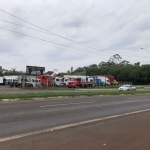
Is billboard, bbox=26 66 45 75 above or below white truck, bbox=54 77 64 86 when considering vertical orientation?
above

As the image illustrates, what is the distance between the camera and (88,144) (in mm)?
6434

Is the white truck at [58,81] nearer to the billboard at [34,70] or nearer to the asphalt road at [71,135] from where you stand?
the billboard at [34,70]

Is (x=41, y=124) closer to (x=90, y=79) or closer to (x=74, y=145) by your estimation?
(x=74, y=145)

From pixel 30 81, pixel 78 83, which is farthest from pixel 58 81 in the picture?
pixel 30 81

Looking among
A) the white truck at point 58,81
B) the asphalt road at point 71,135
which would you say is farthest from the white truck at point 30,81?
the asphalt road at point 71,135

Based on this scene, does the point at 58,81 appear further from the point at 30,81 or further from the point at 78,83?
the point at 30,81

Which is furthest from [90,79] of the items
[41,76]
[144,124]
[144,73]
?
[144,124]

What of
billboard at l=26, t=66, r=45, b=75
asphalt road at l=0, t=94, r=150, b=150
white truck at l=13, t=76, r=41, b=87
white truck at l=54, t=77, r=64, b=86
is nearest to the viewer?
asphalt road at l=0, t=94, r=150, b=150

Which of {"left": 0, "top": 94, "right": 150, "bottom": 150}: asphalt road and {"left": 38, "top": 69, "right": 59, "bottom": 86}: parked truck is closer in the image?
{"left": 0, "top": 94, "right": 150, "bottom": 150}: asphalt road

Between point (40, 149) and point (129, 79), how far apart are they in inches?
4342

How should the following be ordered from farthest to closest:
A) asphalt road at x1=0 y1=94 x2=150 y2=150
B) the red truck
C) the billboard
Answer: the red truck
the billboard
asphalt road at x1=0 y1=94 x2=150 y2=150

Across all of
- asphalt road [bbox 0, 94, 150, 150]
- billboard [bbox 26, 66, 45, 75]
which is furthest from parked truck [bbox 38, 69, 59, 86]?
asphalt road [bbox 0, 94, 150, 150]

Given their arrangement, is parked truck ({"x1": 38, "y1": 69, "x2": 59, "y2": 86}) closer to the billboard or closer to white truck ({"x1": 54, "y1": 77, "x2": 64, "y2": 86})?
the billboard

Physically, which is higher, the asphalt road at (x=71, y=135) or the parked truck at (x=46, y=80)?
the parked truck at (x=46, y=80)
